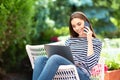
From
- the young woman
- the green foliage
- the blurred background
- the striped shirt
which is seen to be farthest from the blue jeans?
the green foliage

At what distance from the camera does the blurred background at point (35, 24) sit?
6.89 metres

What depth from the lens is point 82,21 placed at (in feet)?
16.7

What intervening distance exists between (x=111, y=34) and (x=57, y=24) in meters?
2.47

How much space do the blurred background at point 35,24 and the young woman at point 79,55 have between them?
1.01 m

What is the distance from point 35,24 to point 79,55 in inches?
130

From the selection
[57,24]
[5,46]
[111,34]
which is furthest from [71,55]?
[111,34]

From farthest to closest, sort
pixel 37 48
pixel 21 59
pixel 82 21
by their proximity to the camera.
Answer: pixel 21 59 → pixel 37 48 → pixel 82 21

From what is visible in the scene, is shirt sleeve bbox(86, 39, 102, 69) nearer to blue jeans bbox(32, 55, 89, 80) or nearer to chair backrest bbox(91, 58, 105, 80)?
chair backrest bbox(91, 58, 105, 80)

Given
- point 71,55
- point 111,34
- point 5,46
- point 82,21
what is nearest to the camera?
point 71,55

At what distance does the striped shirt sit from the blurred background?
1032 millimetres

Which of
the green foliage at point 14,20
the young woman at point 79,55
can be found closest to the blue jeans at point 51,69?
the young woman at point 79,55

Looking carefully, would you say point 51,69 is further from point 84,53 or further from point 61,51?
point 84,53

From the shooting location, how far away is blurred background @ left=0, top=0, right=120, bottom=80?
22.6 feet

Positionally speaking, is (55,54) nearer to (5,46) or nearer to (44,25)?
(5,46)
